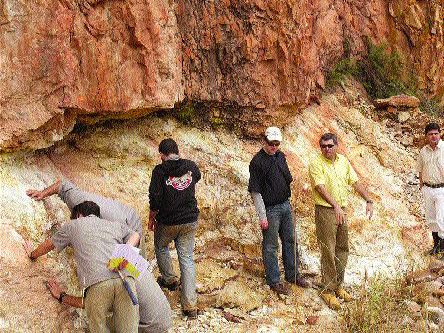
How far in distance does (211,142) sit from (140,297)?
301cm

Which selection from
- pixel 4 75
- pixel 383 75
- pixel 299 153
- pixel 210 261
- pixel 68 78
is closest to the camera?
pixel 4 75

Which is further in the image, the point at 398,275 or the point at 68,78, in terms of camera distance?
the point at 398,275

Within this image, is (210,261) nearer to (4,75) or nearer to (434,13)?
(4,75)

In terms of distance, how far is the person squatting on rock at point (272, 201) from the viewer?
16.7 ft

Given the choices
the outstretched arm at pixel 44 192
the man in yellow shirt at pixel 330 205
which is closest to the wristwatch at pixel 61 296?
the outstretched arm at pixel 44 192

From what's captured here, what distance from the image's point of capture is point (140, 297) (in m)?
3.94

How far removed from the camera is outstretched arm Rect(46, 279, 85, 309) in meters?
4.00

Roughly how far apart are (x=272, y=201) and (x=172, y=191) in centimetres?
106

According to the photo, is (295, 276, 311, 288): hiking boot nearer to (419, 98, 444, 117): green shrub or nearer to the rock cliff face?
the rock cliff face

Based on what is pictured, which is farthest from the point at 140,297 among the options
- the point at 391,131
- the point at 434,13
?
the point at 434,13

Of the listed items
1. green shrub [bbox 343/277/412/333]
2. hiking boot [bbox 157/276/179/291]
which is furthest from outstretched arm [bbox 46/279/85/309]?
green shrub [bbox 343/277/412/333]

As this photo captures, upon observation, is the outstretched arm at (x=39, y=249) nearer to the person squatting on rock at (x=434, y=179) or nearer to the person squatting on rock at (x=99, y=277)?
the person squatting on rock at (x=99, y=277)

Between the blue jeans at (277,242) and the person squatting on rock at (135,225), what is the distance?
1.29m

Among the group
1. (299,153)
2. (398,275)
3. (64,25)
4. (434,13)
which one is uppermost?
(434,13)
